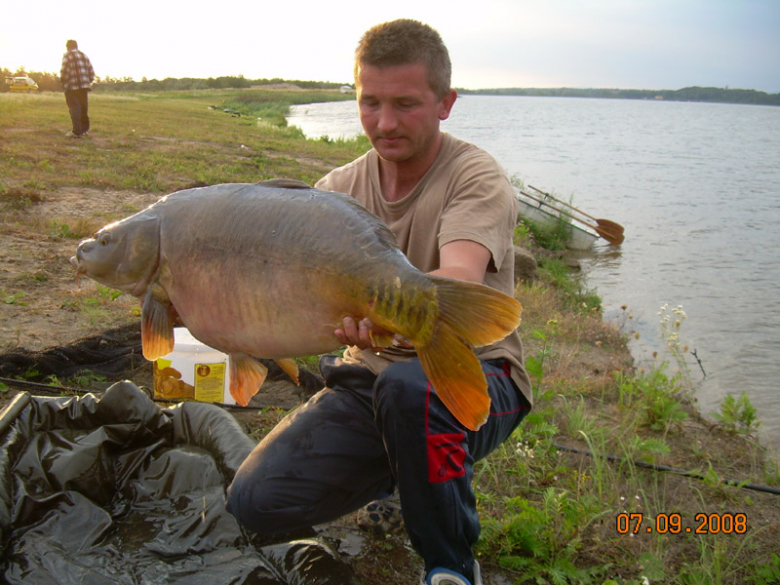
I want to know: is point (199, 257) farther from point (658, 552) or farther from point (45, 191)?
point (45, 191)

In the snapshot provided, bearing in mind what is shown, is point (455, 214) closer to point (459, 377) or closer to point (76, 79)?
point (459, 377)

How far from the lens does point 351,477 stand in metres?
2.33

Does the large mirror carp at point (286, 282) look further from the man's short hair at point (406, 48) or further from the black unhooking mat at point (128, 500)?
the black unhooking mat at point (128, 500)

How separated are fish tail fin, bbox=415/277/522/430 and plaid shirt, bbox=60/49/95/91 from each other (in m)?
13.0

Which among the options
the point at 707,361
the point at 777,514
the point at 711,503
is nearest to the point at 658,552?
the point at 711,503

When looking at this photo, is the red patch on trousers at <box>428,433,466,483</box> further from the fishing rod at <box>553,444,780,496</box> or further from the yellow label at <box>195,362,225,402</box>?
the yellow label at <box>195,362,225,402</box>

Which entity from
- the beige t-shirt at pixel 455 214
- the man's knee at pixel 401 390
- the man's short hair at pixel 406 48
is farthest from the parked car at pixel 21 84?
the man's knee at pixel 401 390

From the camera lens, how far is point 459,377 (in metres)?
1.62

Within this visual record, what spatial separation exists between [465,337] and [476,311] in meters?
0.07

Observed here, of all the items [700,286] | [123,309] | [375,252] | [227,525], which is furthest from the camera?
[700,286]

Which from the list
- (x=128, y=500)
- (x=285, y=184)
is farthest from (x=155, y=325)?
(x=128, y=500)

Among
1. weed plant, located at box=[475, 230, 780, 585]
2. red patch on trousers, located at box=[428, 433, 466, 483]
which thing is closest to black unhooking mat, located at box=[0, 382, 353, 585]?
red patch on trousers, located at box=[428, 433, 466, 483]

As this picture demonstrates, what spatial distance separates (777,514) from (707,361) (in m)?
3.90

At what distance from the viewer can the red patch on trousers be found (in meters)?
1.94
